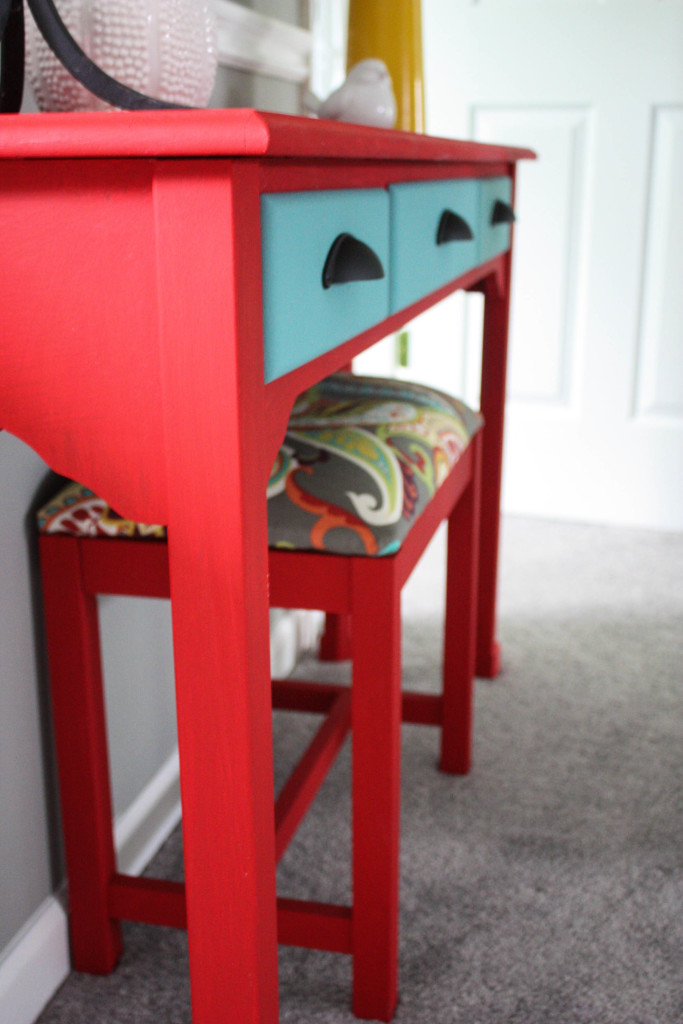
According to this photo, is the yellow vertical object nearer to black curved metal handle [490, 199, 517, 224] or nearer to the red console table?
black curved metal handle [490, 199, 517, 224]

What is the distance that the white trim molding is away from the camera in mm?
1318

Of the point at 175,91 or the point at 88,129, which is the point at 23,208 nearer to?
the point at 88,129

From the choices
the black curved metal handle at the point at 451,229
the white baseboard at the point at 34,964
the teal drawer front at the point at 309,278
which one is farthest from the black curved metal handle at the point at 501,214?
the white baseboard at the point at 34,964

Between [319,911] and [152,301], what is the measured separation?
69 centimetres

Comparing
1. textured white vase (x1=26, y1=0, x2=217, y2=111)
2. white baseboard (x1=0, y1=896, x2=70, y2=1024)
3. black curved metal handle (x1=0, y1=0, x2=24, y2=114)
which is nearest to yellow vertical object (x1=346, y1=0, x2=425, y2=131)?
A: textured white vase (x1=26, y1=0, x2=217, y2=111)

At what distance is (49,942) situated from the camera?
103cm

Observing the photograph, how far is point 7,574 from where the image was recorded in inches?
36.6

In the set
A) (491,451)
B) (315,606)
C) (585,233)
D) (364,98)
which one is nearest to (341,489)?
(315,606)

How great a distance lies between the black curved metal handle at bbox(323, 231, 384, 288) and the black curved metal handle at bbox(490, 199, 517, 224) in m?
0.69

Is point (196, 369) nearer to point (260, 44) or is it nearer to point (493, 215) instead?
point (493, 215)

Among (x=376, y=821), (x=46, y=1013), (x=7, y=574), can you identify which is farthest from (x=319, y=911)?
(x=7, y=574)

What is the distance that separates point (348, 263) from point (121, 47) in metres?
0.28

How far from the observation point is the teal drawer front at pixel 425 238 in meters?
0.86

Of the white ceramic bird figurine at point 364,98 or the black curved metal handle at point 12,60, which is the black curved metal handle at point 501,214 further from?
the black curved metal handle at point 12,60
